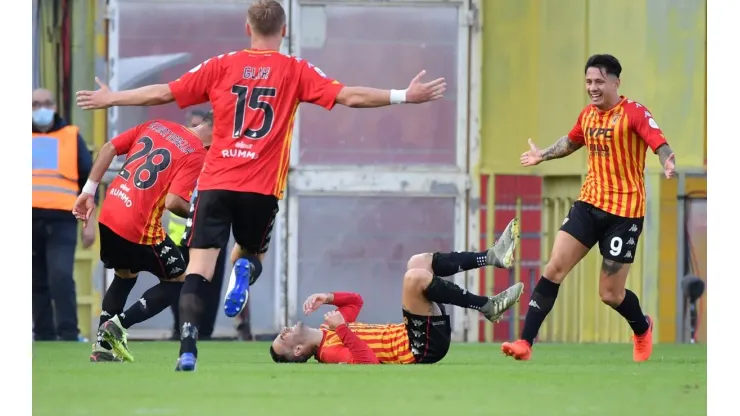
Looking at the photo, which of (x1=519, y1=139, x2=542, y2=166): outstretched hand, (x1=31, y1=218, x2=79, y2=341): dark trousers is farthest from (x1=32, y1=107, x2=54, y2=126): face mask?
(x1=519, y1=139, x2=542, y2=166): outstretched hand

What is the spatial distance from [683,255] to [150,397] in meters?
7.18

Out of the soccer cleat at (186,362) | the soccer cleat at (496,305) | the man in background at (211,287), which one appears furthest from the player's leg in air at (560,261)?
the man in background at (211,287)

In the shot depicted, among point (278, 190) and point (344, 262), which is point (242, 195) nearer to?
point (278, 190)

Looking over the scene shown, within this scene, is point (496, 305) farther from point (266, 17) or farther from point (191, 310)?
point (266, 17)

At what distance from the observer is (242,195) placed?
22.3 ft

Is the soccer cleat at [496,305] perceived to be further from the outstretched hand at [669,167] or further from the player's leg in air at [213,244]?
the player's leg in air at [213,244]

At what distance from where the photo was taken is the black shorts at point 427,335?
7688mm

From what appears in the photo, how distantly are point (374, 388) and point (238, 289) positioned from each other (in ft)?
3.15

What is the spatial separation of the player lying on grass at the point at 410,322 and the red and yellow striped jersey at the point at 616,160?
0.52 metres

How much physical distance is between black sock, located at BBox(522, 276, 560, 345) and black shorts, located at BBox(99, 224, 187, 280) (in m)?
1.72

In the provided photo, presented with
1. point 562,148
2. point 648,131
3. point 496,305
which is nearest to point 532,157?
point 562,148

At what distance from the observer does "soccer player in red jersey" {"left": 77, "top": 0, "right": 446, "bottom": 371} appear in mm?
6746

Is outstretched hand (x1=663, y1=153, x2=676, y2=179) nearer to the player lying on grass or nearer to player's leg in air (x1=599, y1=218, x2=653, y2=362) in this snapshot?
player's leg in air (x1=599, y1=218, x2=653, y2=362)
